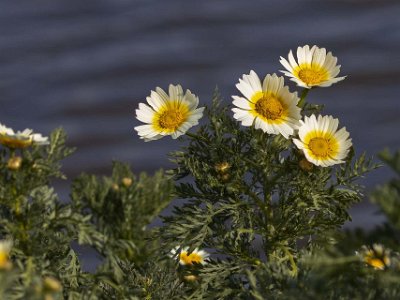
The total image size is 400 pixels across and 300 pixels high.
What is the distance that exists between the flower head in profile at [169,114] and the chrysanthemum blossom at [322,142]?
0.66 feet

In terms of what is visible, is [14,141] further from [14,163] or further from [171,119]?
[171,119]

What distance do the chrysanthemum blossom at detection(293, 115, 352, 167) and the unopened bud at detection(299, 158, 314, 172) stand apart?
2cm

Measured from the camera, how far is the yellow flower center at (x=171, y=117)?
→ 72.5 inches

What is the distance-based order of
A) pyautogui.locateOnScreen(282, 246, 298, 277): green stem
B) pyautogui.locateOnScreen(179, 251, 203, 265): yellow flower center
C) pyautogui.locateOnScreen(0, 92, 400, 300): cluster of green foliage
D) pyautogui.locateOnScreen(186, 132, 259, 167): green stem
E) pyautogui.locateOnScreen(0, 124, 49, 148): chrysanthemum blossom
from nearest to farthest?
1. pyautogui.locateOnScreen(0, 92, 400, 300): cluster of green foliage
2. pyautogui.locateOnScreen(0, 124, 49, 148): chrysanthemum blossom
3. pyautogui.locateOnScreen(282, 246, 298, 277): green stem
4. pyautogui.locateOnScreen(186, 132, 259, 167): green stem
5. pyautogui.locateOnScreen(179, 251, 203, 265): yellow flower center

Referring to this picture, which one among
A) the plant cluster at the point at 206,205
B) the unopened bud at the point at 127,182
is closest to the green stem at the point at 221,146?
the plant cluster at the point at 206,205

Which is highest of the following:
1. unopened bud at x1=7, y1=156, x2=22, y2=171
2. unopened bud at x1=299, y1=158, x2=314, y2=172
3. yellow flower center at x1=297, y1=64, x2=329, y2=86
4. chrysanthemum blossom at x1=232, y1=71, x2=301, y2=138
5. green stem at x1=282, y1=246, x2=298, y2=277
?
yellow flower center at x1=297, y1=64, x2=329, y2=86

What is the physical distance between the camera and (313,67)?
1.88 m

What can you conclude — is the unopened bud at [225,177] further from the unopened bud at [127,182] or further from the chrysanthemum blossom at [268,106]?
the unopened bud at [127,182]

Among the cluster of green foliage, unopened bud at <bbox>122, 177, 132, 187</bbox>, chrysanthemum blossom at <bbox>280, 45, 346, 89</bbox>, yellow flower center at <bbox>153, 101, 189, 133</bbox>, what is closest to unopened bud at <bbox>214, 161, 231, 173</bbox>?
the cluster of green foliage

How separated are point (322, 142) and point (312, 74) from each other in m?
0.16

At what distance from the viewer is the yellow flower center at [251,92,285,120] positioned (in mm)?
1783

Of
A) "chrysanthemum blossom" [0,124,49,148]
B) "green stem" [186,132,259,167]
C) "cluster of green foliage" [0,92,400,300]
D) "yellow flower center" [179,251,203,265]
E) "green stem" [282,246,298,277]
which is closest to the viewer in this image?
"cluster of green foliage" [0,92,400,300]

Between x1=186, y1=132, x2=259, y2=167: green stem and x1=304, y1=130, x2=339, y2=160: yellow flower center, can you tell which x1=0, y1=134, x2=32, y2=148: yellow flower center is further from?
x1=304, y1=130, x2=339, y2=160: yellow flower center

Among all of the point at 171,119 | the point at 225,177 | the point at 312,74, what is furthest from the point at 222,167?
the point at 312,74
